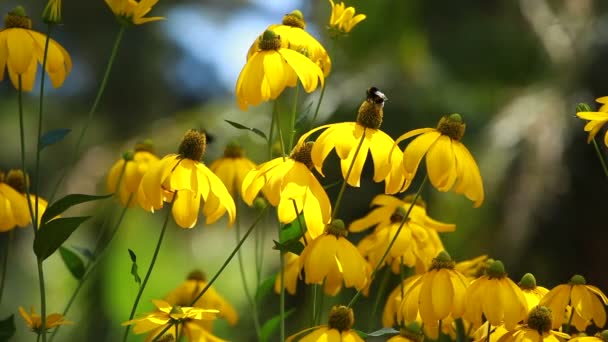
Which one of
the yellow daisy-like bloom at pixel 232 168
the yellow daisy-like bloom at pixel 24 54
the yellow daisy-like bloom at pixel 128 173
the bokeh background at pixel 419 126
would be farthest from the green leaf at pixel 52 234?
the bokeh background at pixel 419 126

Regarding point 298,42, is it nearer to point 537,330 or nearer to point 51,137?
point 51,137

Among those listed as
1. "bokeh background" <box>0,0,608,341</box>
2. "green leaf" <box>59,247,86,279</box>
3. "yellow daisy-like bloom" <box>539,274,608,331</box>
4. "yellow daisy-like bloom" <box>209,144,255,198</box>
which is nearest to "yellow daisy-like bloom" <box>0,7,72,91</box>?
"green leaf" <box>59,247,86,279</box>

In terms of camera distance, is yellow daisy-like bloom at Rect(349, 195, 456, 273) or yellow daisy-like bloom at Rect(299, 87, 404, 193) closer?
yellow daisy-like bloom at Rect(299, 87, 404, 193)

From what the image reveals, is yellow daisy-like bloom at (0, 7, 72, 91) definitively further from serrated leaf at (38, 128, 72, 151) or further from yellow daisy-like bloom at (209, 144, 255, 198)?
yellow daisy-like bloom at (209, 144, 255, 198)

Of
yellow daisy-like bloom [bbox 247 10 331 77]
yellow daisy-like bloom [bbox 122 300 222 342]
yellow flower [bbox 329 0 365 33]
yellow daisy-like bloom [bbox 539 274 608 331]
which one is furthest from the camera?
yellow flower [bbox 329 0 365 33]

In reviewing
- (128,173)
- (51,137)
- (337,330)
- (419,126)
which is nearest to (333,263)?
(337,330)

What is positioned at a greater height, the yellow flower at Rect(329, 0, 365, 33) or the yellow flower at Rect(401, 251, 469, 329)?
the yellow flower at Rect(329, 0, 365, 33)

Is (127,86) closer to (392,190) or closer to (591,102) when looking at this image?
(591,102)

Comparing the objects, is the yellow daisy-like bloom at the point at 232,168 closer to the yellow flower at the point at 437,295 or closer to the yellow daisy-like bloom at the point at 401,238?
the yellow daisy-like bloom at the point at 401,238
